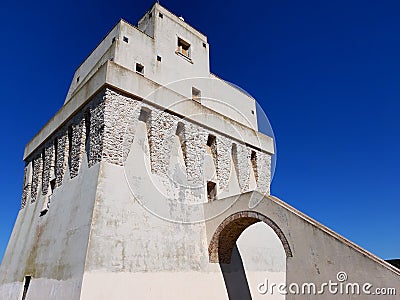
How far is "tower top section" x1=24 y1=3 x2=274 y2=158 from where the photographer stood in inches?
387

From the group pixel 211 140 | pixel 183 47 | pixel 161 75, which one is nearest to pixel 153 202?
pixel 211 140

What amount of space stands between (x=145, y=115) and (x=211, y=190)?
3741mm

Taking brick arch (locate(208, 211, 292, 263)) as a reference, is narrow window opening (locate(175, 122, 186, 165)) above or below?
above

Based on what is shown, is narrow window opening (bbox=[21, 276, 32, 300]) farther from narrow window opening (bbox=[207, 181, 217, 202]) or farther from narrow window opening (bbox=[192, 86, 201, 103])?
narrow window opening (bbox=[192, 86, 201, 103])

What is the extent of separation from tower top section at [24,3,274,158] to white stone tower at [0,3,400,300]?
0.05m

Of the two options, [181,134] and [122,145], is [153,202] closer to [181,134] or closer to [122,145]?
[122,145]

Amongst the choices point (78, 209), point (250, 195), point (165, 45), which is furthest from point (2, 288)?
point (165, 45)

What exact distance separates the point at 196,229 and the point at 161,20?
8362mm

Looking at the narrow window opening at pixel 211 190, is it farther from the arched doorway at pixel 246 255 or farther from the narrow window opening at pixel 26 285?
the narrow window opening at pixel 26 285

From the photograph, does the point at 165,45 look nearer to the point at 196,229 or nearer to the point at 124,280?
the point at 196,229

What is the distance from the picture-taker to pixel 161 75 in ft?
39.2

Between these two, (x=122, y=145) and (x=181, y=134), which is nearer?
(x=122, y=145)

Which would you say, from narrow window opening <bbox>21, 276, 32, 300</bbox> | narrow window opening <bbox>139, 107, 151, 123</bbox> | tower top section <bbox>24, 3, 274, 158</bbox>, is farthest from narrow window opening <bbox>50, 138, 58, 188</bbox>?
narrow window opening <bbox>139, 107, 151, 123</bbox>

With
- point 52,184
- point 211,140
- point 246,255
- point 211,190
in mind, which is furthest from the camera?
point 211,140
